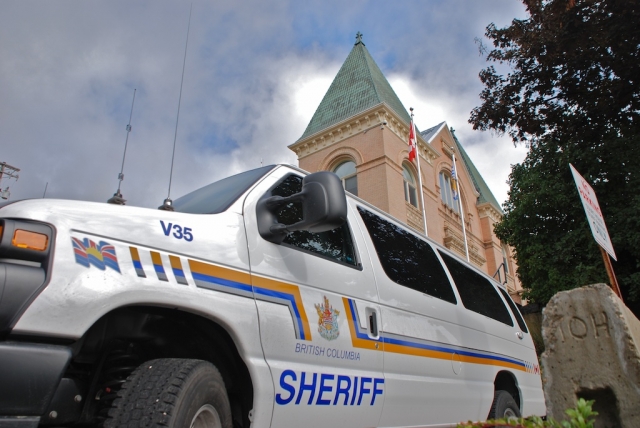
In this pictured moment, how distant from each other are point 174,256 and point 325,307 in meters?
1.06

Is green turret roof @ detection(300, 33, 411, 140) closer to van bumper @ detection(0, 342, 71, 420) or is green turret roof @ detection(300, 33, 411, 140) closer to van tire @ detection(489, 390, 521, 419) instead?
van tire @ detection(489, 390, 521, 419)

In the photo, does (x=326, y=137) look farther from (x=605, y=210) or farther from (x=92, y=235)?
(x=92, y=235)

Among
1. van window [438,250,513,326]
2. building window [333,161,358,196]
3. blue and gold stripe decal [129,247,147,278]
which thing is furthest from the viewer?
building window [333,161,358,196]

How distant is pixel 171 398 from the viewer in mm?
2031

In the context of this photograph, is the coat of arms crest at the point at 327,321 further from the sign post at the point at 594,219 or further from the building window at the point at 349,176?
the building window at the point at 349,176

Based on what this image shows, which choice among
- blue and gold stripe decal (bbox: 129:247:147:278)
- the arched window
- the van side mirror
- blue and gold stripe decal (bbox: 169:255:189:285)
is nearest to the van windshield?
the van side mirror

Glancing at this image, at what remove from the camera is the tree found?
37.6 feet

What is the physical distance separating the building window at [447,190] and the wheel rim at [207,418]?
2327 cm

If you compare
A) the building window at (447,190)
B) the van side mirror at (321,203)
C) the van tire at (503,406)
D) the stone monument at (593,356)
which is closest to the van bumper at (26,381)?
the van side mirror at (321,203)

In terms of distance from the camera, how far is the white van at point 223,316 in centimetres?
186

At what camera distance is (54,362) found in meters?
1.79

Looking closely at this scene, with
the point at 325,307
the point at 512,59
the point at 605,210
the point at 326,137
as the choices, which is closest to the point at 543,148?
the point at 605,210

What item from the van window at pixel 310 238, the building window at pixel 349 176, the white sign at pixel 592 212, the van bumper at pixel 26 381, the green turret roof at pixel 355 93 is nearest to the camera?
the van bumper at pixel 26 381

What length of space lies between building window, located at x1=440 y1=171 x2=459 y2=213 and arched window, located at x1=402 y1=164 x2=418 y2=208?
3395mm
